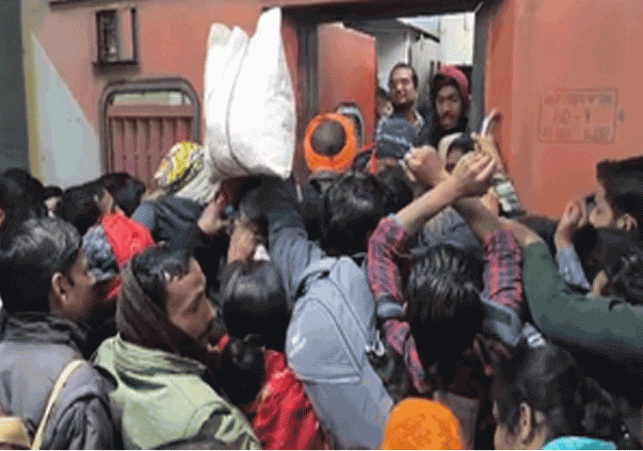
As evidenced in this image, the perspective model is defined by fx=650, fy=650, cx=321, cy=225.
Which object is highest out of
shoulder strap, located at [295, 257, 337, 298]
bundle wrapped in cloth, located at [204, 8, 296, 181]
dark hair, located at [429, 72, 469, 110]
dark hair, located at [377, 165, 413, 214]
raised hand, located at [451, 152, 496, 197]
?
dark hair, located at [429, 72, 469, 110]

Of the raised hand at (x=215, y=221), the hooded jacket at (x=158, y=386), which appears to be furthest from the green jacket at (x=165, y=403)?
the raised hand at (x=215, y=221)

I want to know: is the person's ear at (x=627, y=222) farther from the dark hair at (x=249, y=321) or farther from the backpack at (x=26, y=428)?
the backpack at (x=26, y=428)

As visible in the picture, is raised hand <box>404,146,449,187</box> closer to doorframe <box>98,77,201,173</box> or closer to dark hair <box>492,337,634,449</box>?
dark hair <box>492,337,634,449</box>

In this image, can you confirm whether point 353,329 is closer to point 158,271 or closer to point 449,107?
point 158,271

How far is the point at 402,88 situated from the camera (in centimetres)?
388

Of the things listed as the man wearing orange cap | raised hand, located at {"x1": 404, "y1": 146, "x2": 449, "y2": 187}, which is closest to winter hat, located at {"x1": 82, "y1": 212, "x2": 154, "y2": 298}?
raised hand, located at {"x1": 404, "y1": 146, "x2": 449, "y2": 187}

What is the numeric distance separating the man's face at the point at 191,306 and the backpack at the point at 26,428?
0.25 metres

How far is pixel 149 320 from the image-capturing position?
129 cm

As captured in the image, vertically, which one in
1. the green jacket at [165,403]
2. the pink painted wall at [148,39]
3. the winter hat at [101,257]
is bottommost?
the green jacket at [165,403]

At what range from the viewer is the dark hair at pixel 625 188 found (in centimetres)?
151

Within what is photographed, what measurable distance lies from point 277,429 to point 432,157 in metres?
0.72

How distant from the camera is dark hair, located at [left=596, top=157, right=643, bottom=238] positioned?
4.97ft

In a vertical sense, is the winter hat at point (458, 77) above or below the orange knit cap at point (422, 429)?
above

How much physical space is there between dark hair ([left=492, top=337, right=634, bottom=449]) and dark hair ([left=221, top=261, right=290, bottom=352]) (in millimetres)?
570
